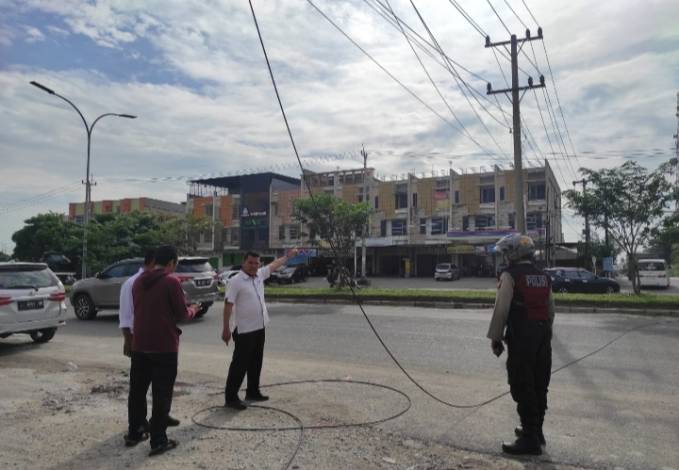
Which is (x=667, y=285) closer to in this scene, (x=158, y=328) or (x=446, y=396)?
(x=446, y=396)

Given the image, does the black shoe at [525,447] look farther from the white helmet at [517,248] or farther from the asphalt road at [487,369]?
the white helmet at [517,248]

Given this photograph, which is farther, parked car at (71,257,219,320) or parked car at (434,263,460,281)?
parked car at (434,263,460,281)

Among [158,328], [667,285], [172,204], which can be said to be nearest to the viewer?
[158,328]

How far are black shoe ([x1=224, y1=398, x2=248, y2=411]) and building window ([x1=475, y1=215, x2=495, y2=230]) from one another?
45463 mm

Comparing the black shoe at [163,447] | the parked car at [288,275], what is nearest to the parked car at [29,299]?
the black shoe at [163,447]

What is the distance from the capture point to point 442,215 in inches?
2003

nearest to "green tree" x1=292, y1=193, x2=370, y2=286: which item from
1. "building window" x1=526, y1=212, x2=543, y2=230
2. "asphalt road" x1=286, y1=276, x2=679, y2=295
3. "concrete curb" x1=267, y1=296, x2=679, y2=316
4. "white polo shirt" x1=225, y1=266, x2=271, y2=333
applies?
"concrete curb" x1=267, y1=296, x2=679, y2=316

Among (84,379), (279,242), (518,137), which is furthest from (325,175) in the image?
(84,379)

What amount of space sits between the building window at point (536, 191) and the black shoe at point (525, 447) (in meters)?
45.8

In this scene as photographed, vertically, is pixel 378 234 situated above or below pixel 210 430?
above

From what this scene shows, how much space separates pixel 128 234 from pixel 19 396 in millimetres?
30574

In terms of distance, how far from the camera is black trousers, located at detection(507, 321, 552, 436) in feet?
14.0

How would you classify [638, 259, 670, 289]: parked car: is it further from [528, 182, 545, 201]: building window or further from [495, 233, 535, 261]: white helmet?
[495, 233, 535, 261]: white helmet

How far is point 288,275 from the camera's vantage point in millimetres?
40312
